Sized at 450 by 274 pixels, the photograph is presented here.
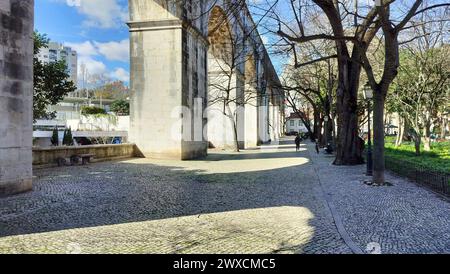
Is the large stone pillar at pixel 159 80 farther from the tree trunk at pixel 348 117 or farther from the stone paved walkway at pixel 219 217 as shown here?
the stone paved walkway at pixel 219 217

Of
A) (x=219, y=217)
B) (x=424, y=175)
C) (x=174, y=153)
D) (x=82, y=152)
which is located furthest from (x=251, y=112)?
(x=219, y=217)

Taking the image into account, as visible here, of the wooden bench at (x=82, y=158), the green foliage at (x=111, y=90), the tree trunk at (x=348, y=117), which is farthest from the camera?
the green foliage at (x=111, y=90)

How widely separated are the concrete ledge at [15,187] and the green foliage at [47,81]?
40.5ft

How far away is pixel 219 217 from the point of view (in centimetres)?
633

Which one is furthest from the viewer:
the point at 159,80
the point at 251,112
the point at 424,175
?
the point at 251,112

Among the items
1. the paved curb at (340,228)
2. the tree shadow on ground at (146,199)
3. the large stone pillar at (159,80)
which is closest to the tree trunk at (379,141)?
the tree shadow on ground at (146,199)

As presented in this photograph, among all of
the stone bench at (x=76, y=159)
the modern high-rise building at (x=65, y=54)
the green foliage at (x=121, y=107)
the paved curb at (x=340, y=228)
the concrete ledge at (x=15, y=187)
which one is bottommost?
the paved curb at (x=340, y=228)

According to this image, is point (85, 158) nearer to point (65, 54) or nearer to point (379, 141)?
point (379, 141)

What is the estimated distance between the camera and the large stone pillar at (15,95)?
25.6 ft

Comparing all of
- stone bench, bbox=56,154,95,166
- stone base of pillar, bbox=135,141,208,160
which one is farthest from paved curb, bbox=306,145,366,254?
stone base of pillar, bbox=135,141,208,160

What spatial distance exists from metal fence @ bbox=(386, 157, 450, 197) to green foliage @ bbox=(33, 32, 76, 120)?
16504 millimetres

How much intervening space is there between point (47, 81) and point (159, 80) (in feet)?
19.6
